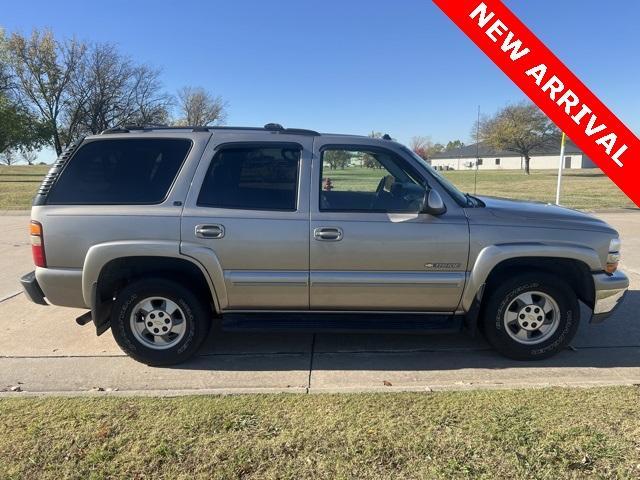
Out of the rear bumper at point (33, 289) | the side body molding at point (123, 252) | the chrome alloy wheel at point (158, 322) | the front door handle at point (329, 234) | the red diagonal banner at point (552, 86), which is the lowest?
the chrome alloy wheel at point (158, 322)

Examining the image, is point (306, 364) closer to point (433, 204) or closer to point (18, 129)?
point (433, 204)

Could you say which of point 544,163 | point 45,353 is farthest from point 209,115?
point 544,163

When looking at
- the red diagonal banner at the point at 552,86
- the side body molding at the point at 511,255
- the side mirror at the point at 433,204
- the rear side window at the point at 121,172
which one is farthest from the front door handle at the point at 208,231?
the red diagonal banner at the point at 552,86

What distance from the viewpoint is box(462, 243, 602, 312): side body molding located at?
12.6 ft

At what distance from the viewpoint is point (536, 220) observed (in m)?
3.94

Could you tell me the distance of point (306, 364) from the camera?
4.11 meters

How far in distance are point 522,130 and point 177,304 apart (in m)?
61.0

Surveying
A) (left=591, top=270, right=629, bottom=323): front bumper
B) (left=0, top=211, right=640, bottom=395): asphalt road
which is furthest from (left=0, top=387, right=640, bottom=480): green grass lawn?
(left=591, top=270, right=629, bottom=323): front bumper

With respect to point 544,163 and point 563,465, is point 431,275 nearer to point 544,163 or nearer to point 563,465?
point 563,465

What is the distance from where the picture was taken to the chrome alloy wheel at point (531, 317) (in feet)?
13.3

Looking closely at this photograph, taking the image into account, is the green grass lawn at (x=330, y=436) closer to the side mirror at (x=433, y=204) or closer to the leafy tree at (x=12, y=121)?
the side mirror at (x=433, y=204)

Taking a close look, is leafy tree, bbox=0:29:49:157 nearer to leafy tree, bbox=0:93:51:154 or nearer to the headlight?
leafy tree, bbox=0:93:51:154

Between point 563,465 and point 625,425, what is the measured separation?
2.28ft

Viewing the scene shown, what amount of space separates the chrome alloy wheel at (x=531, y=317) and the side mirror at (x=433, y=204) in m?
1.03
